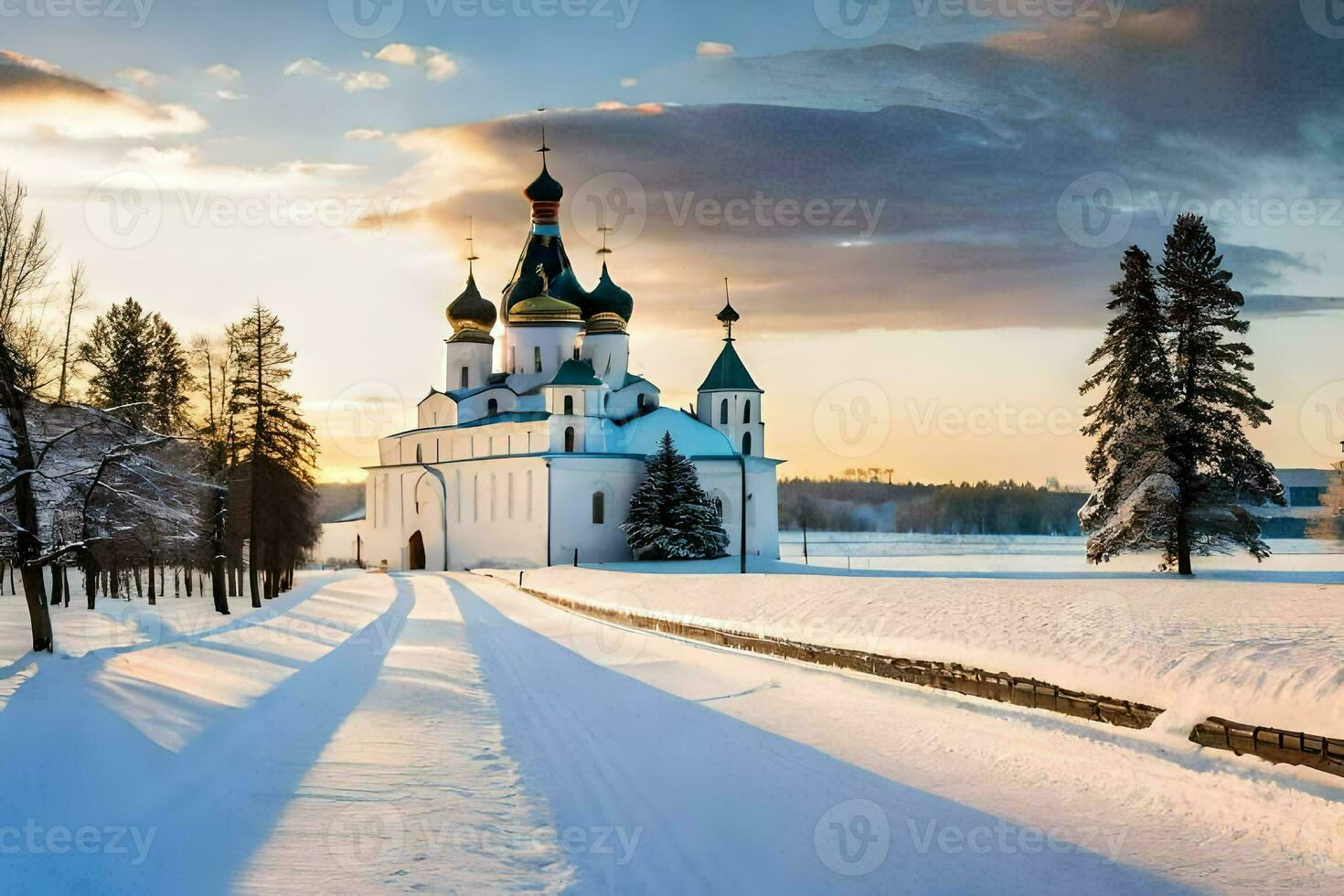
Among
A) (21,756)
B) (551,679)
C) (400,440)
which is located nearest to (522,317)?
(400,440)

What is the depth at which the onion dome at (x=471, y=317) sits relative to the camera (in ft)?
235

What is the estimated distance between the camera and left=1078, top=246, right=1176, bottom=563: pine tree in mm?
27234

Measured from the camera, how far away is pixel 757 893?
6781mm

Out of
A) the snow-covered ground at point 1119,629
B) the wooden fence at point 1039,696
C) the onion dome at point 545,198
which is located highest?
the onion dome at point 545,198

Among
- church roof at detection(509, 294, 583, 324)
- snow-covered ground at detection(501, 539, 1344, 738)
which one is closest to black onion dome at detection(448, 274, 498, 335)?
church roof at detection(509, 294, 583, 324)

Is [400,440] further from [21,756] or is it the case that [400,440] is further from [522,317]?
[21,756]

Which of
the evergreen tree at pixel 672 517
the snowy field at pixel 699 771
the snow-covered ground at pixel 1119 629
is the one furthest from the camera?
the evergreen tree at pixel 672 517

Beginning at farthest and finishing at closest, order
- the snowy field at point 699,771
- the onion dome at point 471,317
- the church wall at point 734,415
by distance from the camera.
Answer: the onion dome at point 471,317
the church wall at point 734,415
the snowy field at point 699,771

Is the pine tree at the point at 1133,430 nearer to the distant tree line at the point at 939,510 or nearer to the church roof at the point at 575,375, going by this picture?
the church roof at the point at 575,375

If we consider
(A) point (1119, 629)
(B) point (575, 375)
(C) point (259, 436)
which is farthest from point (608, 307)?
(A) point (1119, 629)

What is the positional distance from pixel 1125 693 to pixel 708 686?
20.5 ft

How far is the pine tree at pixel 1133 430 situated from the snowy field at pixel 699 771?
9345mm

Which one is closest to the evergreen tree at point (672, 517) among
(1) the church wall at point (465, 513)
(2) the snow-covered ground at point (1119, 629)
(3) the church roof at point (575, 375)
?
(1) the church wall at point (465, 513)

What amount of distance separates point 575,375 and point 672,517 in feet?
36.9
